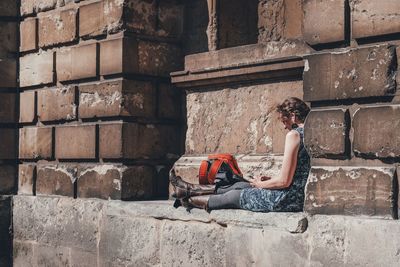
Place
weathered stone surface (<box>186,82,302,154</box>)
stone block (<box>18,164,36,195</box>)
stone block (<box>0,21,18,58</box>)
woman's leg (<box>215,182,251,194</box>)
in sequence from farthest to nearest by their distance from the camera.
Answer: stone block (<box>0,21,18,58</box>), stone block (<box>18,164,36,195</box>), weathered stone surface (<box>186,82,302,154</box>), woman's leg (<box>215,182,251,194</box>)

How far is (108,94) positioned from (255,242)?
8.80ft

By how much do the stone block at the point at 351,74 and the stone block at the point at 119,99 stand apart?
8.07 feet

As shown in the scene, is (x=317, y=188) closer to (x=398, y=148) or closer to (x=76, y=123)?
(x=398, y=148)

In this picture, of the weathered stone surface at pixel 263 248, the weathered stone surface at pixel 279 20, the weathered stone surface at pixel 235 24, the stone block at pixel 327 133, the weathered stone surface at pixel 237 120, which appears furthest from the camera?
the weathered stone surface at pixel 235 24

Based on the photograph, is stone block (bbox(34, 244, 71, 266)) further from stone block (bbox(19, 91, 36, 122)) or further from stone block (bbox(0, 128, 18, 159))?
stone block (bbox(19, 91, 36, 122))

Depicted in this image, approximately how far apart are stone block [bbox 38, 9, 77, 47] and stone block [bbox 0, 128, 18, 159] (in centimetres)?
121

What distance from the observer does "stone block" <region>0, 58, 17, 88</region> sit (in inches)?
360

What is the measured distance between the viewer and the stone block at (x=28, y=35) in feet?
29.1

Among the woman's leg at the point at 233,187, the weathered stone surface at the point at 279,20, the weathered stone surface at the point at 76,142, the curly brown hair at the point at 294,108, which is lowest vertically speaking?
the woman's leg at the point at 233,187

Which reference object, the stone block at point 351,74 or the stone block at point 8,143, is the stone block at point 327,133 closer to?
the stone block at point 351,74

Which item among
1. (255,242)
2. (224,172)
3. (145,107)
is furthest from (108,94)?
(255,242)

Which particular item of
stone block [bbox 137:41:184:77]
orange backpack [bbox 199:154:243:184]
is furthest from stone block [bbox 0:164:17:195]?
orange backpack [bbox 199:154:243:184]

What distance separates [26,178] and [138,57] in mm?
2372

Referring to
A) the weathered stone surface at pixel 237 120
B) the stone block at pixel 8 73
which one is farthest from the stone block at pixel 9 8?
the weathered stone surface at pixel 237 120
